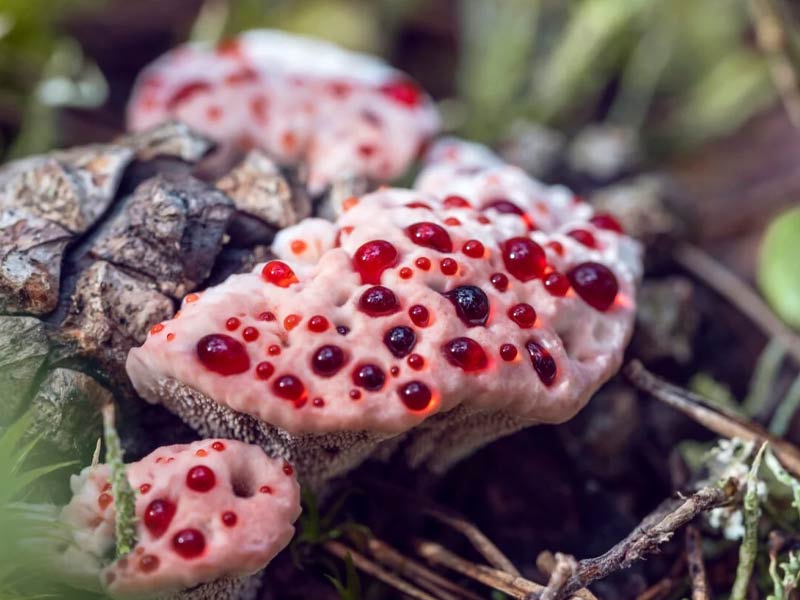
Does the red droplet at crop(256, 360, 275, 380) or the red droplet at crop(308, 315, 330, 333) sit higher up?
→ the red droplet at crop(308, 315, 330, 333)

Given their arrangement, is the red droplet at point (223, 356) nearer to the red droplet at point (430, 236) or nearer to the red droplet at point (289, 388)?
the red droplet at point (289, 388)

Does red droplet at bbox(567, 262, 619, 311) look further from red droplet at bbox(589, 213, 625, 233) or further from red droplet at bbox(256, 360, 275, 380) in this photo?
red droplet at bbox(256, 360, 275, 380)

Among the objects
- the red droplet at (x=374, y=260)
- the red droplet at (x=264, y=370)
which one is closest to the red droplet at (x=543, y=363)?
the red droplet at (x=374, y=260)

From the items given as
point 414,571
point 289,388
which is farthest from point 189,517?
point 414,571

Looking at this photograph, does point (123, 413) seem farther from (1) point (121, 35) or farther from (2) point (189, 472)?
(1) point (121, 35)

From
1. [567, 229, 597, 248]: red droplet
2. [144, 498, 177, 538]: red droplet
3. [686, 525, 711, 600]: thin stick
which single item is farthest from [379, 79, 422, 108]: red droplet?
[144, 498, 177, 538]: red droplet

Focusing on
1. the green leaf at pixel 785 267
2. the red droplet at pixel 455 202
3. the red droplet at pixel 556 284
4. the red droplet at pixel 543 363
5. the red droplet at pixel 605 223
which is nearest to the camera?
the red droplet at pixel 543 363
